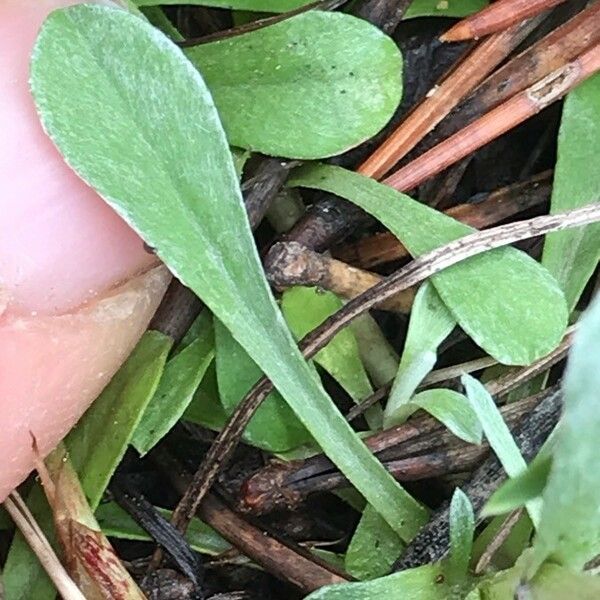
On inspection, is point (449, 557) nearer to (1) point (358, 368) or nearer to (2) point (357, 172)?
(1) point (358, 368)

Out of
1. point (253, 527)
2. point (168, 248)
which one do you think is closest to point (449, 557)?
point (253, 527)

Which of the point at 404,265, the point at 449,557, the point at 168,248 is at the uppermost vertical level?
the point at 168,248

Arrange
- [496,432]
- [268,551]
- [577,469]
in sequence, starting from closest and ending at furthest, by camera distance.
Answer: [577,469], [496,432], [268,551]

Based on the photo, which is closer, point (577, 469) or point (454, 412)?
point (577, 469)

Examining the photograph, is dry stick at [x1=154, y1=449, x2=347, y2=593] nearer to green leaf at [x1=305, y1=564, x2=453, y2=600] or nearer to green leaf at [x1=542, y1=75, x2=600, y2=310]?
green leaf at [x1=305, y1=564, x2=453, y2=600]

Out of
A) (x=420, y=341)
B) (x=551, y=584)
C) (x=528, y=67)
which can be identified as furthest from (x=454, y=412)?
(x=528, y=67)

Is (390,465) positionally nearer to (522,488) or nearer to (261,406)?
(261,406)
